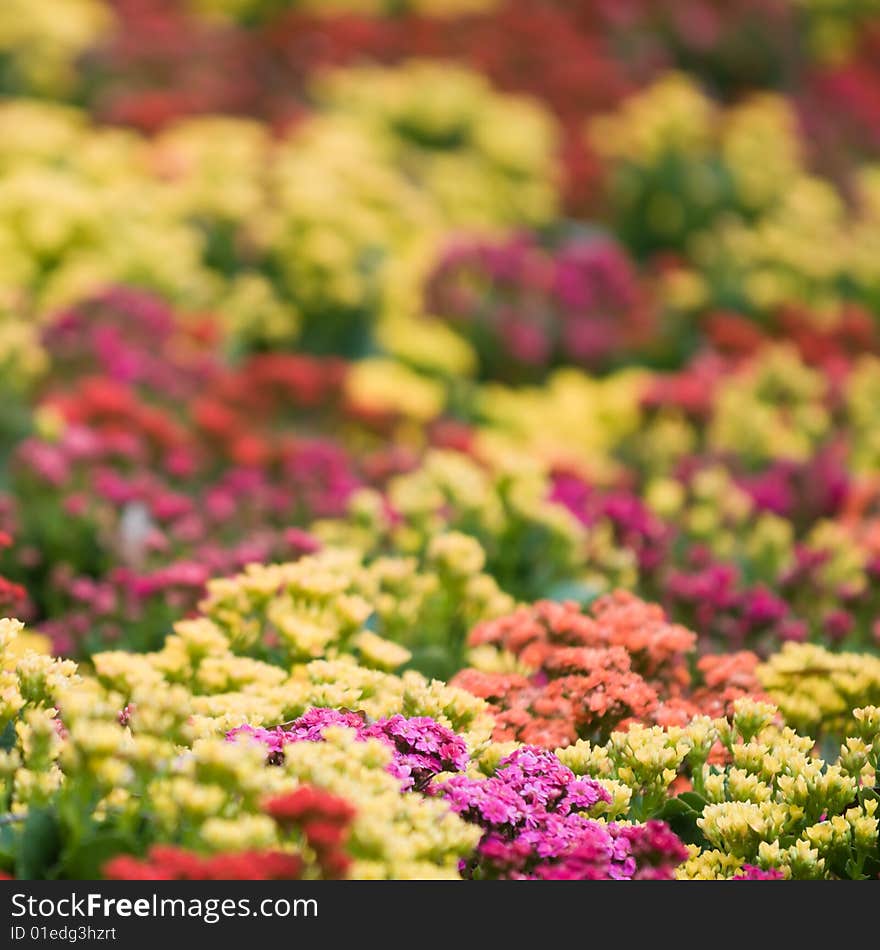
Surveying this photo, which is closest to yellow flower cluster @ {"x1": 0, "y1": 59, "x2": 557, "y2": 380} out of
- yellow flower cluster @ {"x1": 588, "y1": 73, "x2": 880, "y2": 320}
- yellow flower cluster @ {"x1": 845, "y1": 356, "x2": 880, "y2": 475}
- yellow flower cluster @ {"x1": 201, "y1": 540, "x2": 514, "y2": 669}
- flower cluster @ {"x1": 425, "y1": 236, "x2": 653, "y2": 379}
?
flower cluster @ {"x1": 425, "y1": 236, "x2": 653, "y2": 379}

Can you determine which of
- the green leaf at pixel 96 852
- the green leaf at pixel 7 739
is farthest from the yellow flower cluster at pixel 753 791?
the green leaf at pixel 7 739

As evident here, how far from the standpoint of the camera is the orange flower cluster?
2781 mm

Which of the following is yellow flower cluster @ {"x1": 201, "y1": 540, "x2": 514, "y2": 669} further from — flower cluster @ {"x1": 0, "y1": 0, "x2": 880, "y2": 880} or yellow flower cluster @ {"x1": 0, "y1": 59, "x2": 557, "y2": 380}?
yellow flower cluster @ {"x1": 0, "y1": 59, "x2": 557, "y2": 380}

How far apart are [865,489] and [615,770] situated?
296 centimetres

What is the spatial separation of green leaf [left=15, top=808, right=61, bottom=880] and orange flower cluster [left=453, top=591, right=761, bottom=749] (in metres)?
0.99

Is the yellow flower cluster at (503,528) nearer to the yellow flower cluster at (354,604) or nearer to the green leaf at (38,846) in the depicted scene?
the yellow flower cluster at (354,604)

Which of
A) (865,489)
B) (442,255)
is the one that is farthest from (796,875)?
(442,255)

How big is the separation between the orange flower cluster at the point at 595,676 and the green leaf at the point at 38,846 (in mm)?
991

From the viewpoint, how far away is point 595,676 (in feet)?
9.20

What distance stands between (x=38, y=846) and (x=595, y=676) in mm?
1264

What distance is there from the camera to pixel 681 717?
278cm

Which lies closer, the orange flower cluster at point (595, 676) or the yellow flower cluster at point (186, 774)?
the yellow flower cluster at point (186, 774)

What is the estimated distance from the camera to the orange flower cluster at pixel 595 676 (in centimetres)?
278

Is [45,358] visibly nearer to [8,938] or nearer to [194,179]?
[194,179]
